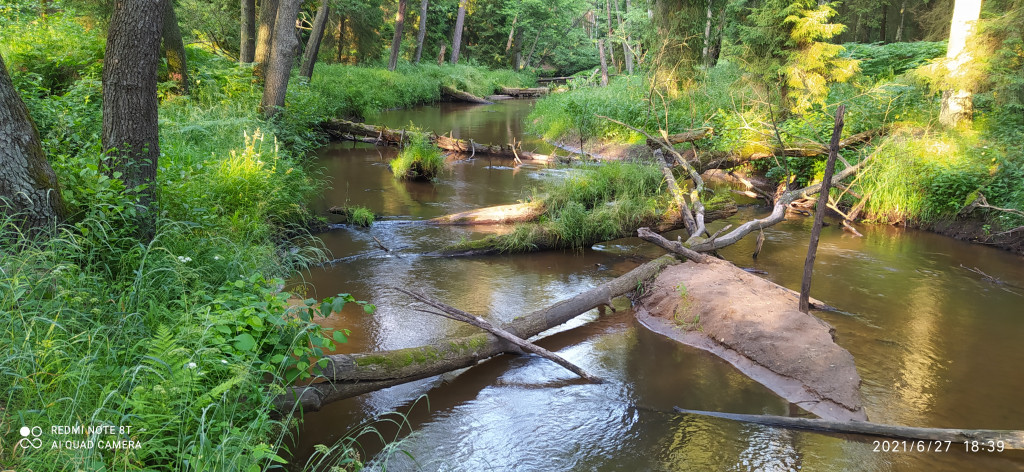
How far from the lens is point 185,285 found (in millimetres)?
4586

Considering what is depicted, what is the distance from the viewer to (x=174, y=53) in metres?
11.5

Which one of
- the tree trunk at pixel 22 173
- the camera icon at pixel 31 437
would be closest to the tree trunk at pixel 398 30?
the tree trunk at pixel 22 173

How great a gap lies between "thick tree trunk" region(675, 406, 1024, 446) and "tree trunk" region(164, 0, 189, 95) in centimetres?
1103

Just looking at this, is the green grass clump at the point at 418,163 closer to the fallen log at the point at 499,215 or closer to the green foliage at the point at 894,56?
the fallen log at the point at 499,215

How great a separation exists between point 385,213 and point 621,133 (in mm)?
8492

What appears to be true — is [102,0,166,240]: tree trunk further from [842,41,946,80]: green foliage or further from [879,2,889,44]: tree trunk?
[879,2,889,44]: tree trunk

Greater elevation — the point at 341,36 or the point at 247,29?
the point at 341,36

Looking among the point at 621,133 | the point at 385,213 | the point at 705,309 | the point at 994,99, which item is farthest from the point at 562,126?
the point at 705,309

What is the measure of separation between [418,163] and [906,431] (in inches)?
405

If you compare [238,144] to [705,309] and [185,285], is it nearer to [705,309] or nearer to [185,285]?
[185,285]

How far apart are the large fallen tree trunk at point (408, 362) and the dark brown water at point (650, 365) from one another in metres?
0.28

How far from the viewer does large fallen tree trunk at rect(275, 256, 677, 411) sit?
4.29 m

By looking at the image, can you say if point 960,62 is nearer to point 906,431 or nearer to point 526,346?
point 906,431
